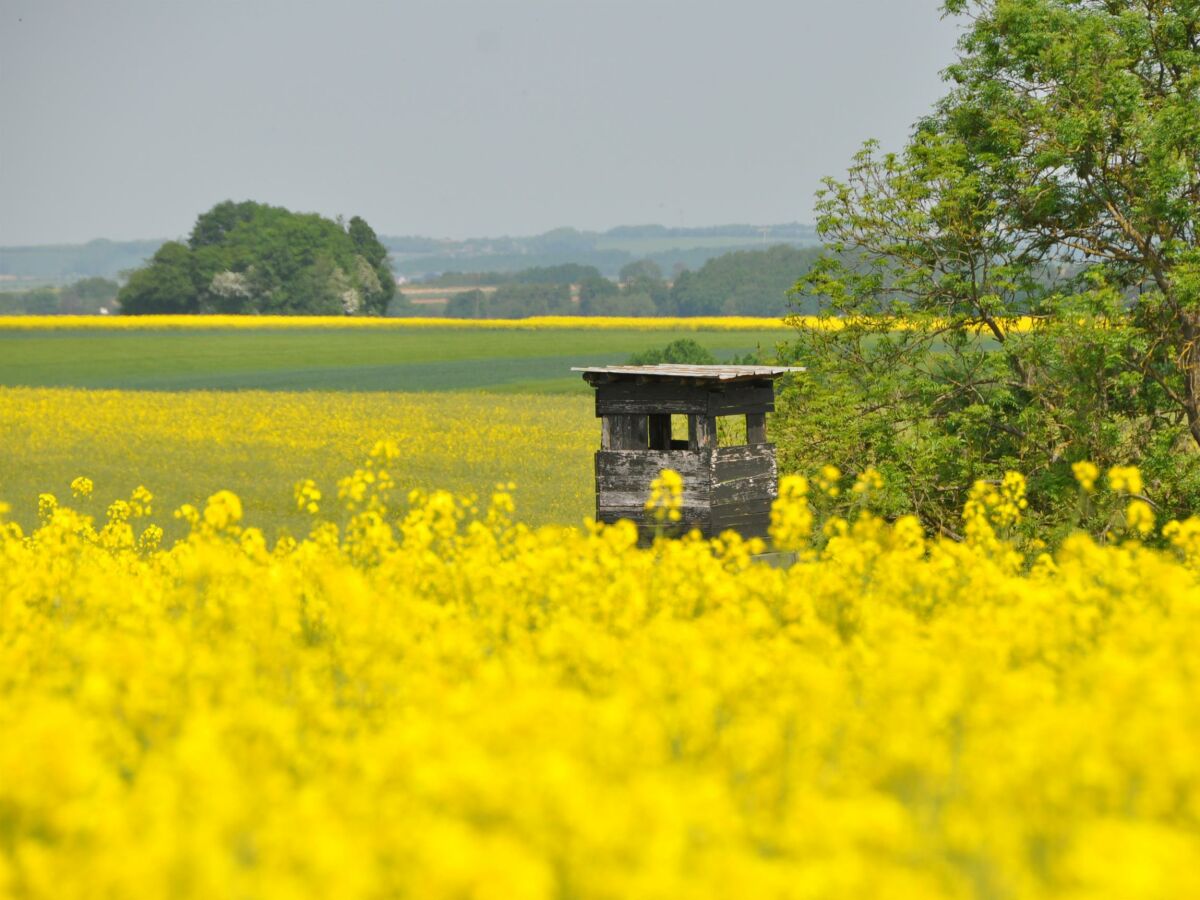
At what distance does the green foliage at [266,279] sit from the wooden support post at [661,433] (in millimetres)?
102500

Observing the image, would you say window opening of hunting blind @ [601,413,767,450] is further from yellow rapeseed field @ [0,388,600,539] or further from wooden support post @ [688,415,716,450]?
yellow rapeseed field @ [0,388,600,539]

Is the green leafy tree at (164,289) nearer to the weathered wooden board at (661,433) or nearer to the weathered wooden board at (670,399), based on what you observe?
the weathered wooden board at (661,433)

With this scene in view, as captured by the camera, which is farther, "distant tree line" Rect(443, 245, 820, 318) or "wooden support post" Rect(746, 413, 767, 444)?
"distant tree line" Rect(443, 245, 820, 318)

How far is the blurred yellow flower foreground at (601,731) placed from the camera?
3760 millimetres

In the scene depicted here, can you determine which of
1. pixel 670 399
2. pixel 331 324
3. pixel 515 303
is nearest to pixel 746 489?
pixel 670 399

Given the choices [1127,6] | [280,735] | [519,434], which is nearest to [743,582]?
[280,735]

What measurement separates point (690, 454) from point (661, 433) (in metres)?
1.54

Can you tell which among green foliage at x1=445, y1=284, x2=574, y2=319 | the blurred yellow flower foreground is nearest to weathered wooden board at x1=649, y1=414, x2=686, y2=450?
the blurred yellow flower foreground

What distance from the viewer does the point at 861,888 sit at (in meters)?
3.62

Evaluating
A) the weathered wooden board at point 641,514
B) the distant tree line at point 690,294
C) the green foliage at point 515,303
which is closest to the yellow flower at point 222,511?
the weathered wooden board at point 641,514

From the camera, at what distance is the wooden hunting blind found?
15.7 m

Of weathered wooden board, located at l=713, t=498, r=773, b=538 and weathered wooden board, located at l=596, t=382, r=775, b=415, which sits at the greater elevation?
weathered wooden board, located at l=596, t=382, r=775, b=415

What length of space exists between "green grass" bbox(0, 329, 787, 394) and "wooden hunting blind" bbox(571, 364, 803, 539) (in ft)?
141

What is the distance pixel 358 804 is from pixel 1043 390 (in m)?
17.4
